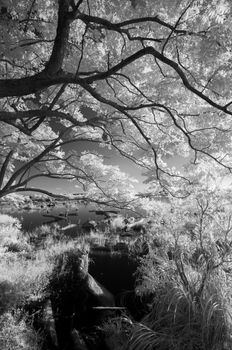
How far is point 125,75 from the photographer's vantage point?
11.4ft

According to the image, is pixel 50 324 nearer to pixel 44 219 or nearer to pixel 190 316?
pixel 190 316

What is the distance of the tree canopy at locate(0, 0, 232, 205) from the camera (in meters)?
2.79

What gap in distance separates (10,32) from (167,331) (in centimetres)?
616

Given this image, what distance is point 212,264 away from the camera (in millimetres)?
5883

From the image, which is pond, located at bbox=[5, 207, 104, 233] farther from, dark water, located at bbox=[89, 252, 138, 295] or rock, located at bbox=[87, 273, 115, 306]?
rock, located at bbox=[87, 273, 115, 306]

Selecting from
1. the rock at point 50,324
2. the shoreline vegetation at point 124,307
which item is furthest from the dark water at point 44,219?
the rock at point 50,324

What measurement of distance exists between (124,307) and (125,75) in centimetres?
622

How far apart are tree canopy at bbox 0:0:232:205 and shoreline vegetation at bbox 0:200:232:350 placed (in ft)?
7.40

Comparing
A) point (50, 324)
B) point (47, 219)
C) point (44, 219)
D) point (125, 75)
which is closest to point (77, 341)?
point (50, 324)

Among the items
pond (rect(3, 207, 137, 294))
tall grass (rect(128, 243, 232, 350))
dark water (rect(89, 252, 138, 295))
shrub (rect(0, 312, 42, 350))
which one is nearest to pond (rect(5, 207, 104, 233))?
pond (rect(3, 207, 137, 294))

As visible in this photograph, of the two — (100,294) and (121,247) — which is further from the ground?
(121,247)

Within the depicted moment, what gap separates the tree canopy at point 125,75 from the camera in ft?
9.15

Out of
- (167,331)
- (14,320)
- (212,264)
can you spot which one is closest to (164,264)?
(212,264)

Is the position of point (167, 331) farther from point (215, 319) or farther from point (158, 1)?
point (158, 1)
